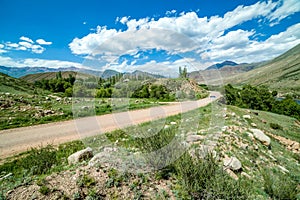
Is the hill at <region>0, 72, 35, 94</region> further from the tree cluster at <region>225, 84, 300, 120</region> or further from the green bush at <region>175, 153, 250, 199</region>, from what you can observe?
the tree cluster at <region>225, 84, 300, 120</region>

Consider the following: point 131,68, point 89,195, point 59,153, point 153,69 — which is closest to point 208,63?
point 153,69

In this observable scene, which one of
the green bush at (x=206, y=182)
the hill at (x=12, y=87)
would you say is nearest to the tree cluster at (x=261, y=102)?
the green bush at (x=206, y=182)

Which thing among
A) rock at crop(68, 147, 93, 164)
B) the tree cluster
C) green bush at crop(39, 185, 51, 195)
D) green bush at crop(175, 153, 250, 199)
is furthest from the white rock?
the tree cluster

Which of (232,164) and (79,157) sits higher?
(79,157)

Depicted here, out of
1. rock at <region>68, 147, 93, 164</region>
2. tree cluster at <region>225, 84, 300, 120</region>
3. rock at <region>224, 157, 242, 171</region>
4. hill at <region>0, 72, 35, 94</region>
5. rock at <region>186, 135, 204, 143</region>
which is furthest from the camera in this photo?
tree cluster at <region>225, 84, 300, 120</region>

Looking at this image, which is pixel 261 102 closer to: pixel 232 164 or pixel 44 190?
pixel 232 164

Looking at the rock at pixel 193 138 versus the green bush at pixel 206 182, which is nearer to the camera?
the green bush at pixel 206 182

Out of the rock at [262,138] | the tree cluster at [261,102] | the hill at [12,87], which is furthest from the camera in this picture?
the tree cluster at [261,102]

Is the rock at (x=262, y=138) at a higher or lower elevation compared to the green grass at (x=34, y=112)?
lower

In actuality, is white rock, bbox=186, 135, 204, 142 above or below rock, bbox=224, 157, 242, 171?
above

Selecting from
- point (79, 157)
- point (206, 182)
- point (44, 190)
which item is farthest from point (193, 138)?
point (44, 190)

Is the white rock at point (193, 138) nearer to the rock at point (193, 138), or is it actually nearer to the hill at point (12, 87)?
the rock at point (193, 138)

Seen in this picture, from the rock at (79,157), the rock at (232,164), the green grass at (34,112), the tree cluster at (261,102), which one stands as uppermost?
the green grass at (34,112)

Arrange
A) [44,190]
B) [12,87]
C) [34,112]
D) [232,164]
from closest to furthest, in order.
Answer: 1. [44,190]
2. [232,164]
3. [34,112]
4. [12,87]
